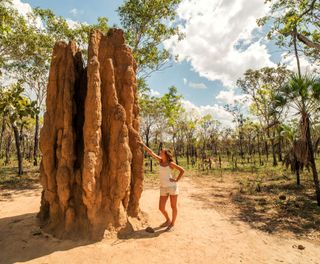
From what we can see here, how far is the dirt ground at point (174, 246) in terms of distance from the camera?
18.7 feet

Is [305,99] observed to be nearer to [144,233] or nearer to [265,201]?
[265,201]

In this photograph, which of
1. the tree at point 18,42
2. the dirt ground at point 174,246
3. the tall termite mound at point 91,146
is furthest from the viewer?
the tree at point 18,42

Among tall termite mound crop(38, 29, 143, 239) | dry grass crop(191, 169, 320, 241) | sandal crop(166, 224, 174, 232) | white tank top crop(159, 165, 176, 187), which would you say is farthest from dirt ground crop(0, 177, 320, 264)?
white tank top crop(159, 165, 176, 187)

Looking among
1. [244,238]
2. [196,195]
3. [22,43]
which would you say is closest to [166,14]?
[22,43]

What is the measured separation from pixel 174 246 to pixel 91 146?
3.17 meters

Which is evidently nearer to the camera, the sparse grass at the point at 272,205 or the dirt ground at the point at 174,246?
the dirt ground at the point at 174,246

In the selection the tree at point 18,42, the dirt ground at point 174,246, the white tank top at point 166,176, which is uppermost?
the tree at point 18,42

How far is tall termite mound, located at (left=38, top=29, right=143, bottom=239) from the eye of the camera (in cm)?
660

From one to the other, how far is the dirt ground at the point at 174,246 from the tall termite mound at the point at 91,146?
1.64ft

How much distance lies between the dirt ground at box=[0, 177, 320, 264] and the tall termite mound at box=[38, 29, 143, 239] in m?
0.50

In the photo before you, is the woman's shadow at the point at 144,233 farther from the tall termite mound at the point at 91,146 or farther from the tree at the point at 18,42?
the tree at the point at 18,42

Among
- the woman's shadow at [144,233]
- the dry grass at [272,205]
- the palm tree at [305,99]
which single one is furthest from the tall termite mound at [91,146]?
the palm tree at [305,99]

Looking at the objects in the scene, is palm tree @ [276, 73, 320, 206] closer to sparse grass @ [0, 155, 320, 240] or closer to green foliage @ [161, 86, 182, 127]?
sparse grass @ [0, 155, 320, 240]

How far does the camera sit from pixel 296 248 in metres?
6.60
